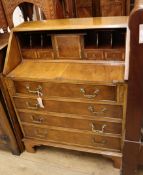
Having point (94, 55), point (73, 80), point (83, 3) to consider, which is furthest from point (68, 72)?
point (83, 3)

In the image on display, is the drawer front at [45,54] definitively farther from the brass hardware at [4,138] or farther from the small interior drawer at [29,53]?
the brass hardware at [4,138]

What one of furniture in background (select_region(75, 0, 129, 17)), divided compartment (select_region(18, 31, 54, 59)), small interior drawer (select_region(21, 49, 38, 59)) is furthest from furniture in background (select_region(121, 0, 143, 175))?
furniture in background (select_region(75, 0, 129, 17))

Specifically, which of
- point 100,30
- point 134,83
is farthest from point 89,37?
point 134,83

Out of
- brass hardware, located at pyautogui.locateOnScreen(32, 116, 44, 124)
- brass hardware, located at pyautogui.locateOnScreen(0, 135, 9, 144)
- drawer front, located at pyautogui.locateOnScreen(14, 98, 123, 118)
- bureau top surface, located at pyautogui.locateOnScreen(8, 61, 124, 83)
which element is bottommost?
brass hardware, located at pyautogui.locateOnScreen(0, 135, 9, 144)

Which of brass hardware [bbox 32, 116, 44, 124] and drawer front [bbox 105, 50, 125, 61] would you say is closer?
drawer front [bbox 105, 50, 125, 61]

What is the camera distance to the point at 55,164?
1.64m

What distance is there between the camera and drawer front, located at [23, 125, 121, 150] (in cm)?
144

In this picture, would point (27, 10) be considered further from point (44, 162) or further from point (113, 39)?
point (44, 162)

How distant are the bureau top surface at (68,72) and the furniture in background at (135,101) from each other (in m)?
0.20

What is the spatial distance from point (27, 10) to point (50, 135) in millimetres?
1219

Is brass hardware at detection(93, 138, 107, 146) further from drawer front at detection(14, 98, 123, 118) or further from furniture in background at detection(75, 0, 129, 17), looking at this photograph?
furniture in background at detection(75, 0, 129, 17)

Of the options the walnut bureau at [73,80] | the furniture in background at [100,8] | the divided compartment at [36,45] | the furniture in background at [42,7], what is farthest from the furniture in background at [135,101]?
the furniture in background at [100,8]

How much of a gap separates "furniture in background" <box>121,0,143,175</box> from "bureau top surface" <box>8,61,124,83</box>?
203 mm

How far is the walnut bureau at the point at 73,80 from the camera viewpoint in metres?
1.26
